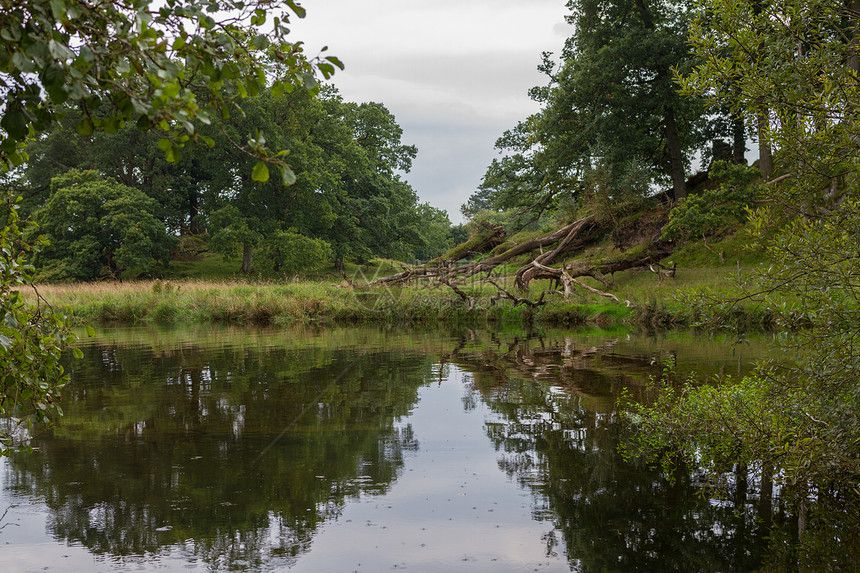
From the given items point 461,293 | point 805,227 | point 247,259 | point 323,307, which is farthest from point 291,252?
point 805,227

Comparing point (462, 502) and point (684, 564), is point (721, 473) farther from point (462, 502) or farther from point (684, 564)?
point (462, 502)

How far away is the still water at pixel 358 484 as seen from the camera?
4.88m

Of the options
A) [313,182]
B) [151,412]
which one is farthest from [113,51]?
[313,182]

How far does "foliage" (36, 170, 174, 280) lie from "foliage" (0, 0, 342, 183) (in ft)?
152

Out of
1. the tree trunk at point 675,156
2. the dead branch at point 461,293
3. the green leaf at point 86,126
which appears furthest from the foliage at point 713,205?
the green leaf at point 86,126

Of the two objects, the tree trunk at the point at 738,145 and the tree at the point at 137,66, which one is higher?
the tree trunk at the point at 738,145

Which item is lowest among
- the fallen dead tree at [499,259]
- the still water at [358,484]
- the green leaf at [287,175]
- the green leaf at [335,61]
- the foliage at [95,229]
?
the still water at [358,484]

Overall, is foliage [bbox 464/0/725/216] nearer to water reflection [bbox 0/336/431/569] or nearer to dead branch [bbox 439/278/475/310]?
dead branch [bbox 439/278/475/310]

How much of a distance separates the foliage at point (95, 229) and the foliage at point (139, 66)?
152ft

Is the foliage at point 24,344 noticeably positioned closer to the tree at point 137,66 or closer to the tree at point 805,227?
the tree at point 137,66

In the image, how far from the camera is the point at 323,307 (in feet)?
92.6

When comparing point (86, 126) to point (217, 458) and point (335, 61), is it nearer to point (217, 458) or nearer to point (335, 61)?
point (335, 61)

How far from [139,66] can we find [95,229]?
50.5m

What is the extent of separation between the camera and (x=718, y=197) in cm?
2514
